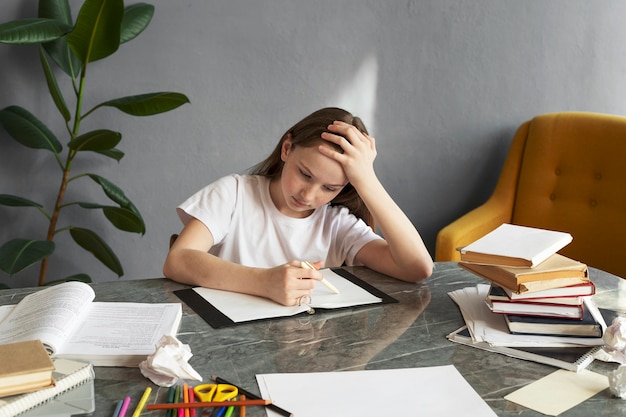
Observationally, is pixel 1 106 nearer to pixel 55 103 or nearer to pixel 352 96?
pixel 55 103

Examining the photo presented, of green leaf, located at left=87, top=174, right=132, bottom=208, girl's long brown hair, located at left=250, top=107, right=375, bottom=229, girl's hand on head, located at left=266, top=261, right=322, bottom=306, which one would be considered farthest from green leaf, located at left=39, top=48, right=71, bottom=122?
girl's hand on head, located at left=266, top=261, right=322, bottom=306

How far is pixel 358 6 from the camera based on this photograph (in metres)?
2.98

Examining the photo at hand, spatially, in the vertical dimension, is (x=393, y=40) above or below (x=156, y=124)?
above

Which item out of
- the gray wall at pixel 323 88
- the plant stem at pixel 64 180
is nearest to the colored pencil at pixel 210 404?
the plant stem at pixel 64 180

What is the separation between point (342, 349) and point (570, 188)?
1.98m

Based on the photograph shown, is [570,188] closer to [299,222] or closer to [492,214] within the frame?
[492,214]

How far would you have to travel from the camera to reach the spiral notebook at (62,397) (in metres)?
0.97

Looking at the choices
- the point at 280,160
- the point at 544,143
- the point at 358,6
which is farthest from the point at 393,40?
the point at 280,160

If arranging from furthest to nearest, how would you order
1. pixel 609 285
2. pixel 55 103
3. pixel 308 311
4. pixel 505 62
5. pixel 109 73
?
pixel 505 62 < pixel 109 73 < pixel 55 103 < pixel 609 285 < pixel 308 311

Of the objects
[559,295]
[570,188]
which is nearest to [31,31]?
[559,295]

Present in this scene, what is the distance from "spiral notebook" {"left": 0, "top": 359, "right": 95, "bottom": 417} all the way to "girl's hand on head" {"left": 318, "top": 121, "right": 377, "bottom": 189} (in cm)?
82

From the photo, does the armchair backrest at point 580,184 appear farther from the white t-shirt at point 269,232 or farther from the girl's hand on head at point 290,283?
the girl's hand on head at point 290,283

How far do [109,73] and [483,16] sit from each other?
158 cm

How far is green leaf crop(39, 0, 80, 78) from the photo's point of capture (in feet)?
8.10
